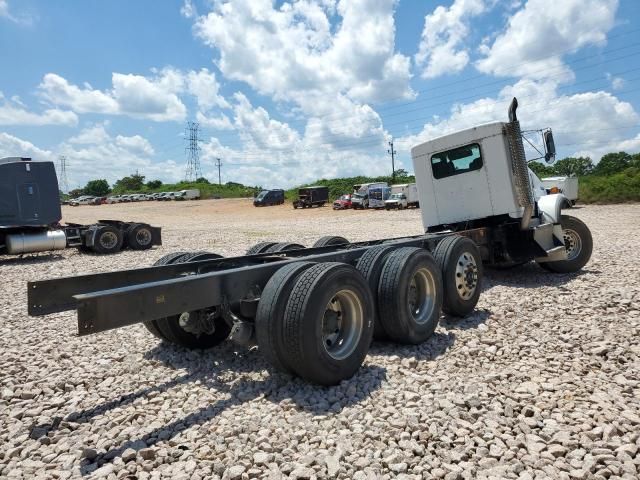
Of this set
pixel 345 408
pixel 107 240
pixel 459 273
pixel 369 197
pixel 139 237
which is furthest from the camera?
pixel 369 197

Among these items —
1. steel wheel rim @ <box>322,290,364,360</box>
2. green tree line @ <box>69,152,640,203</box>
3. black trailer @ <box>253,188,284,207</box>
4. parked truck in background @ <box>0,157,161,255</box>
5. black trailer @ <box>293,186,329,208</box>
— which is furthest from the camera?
black trailer @ <box>253,188,284,207</box>

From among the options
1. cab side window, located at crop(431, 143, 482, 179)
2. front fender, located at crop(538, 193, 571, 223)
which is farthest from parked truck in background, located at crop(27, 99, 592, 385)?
front fender, located at crop(538, 193, 571, 223)

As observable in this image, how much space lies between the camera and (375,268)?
16.0 feet

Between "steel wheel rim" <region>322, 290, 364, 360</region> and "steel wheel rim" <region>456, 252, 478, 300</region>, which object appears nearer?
"steel wheel rim" <region>322, 290, 364, 360</region>

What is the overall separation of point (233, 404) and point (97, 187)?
117436 millimetres

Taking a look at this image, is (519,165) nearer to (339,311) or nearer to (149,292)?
(339,311)

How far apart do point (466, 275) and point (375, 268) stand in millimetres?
1746

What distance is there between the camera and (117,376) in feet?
14.3

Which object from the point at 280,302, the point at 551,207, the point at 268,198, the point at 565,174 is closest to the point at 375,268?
the point at 280,302

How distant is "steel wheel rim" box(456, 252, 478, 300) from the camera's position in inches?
232

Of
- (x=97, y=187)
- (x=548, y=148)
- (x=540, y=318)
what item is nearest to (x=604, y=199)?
(x=548, y=148)

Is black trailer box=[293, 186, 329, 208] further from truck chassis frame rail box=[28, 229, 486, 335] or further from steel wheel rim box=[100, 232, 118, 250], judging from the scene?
truck chassis frame rail box=[28, 229, 486, 335]

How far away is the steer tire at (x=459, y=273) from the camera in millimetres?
5660

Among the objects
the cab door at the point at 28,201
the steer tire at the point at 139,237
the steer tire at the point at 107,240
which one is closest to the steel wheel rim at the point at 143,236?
the steer tire at the point at 139,237
